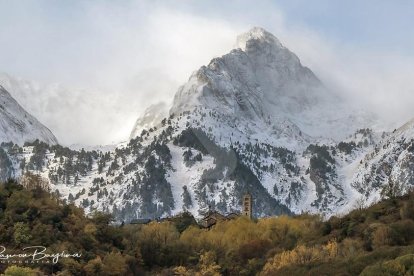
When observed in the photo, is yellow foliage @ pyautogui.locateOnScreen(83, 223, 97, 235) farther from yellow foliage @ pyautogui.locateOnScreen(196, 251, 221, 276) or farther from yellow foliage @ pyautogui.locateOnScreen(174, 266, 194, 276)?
yellow foliage @ pyautogui.locateOnScreen(196, 251, 221, 276)

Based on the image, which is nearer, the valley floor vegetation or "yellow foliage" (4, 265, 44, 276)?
"yellow foliage" (4, 265, 44, 276)

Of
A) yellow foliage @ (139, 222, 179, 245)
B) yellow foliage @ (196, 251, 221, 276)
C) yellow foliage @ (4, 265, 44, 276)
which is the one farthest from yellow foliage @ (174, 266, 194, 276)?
yellow foliage @ (4, 265, 44, 276)

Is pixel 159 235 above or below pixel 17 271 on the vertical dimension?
above

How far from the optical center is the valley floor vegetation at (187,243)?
117875 millimetres

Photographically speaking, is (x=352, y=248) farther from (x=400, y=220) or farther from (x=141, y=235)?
(x=141, y=235)

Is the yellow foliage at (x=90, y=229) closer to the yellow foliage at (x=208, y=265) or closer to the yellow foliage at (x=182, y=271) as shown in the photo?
the yellow foliage at (x=182, y=271)

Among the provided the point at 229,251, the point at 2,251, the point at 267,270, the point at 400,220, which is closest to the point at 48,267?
the point at 2,251

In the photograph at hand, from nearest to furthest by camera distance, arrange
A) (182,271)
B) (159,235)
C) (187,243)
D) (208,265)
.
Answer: (182,271) → (208,265) → (187,243) → (159,235)

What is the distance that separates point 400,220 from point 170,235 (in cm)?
5670

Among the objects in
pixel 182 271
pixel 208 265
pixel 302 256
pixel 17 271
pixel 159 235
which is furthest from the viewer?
pixel 159 235

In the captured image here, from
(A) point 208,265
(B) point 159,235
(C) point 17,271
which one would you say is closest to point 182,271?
(A) point 208,265

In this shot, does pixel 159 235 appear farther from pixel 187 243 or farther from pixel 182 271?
pixel 182 271

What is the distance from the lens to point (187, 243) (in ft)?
538

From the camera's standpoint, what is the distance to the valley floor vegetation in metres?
118
